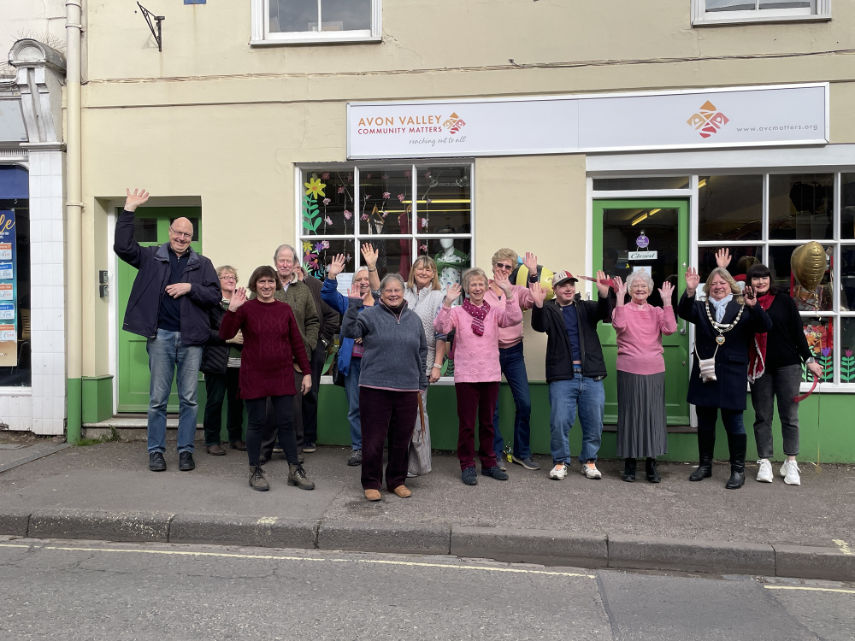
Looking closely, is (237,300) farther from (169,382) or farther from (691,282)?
(691,282)

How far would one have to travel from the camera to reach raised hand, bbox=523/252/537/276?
6.30 metres

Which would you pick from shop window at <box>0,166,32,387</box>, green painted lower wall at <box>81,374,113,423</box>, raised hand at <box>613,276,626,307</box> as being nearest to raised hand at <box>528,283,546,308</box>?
raised hand at <box>613,276,626,307</box>

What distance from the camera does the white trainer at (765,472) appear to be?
6.05 metres

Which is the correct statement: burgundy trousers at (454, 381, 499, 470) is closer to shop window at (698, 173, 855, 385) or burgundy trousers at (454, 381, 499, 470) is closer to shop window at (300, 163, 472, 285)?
shop window at (300, 163, 472, 285)

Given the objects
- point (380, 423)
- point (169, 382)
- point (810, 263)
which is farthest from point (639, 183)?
point (169, 382)

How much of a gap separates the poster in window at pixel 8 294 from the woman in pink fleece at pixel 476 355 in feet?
16.5

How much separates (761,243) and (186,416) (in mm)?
5903

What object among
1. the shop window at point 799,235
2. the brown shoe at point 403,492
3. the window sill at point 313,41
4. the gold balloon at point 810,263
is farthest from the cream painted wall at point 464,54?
the brown shoe at point 403,492

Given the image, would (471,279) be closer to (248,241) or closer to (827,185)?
(248,241)

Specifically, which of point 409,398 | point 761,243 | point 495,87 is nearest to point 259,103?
point 495,87

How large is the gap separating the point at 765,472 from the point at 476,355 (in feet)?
9.24

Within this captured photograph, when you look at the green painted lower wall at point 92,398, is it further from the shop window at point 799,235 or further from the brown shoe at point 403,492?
the shop window at point 799,235

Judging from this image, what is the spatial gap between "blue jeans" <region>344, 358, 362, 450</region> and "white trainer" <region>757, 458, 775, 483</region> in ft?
12.1

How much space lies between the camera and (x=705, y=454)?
6.13 m
